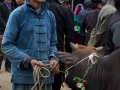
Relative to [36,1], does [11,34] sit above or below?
below

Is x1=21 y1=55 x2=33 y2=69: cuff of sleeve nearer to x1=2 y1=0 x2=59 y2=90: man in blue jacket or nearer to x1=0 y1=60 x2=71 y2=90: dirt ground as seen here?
x1=2 y1=0 x2=59 y2=90: man in blue jacket

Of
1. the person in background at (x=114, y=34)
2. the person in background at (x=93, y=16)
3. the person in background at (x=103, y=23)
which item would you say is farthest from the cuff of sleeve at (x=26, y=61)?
the person in background at (x=93, y=16)

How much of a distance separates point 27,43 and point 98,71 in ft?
3.02

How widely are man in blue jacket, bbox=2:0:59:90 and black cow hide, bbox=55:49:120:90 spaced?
11.0 inches

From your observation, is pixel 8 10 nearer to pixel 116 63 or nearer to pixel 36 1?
pixel 36 1

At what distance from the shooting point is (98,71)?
3.08m

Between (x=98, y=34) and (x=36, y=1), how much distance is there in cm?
255

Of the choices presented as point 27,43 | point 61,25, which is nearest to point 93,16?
point 61,25

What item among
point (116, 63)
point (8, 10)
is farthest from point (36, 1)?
point (8, 10)

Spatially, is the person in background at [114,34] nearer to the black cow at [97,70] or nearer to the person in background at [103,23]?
the black cow at [97,70]

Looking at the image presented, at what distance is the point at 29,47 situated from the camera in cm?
355

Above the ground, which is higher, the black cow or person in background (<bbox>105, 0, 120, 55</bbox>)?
person in background (<bbox>105, 0, 120, 55</bbox>)

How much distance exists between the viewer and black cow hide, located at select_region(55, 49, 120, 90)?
2.92 metres

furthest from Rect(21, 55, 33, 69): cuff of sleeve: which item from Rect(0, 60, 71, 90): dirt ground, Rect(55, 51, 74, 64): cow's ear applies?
Rect(0, 60, 71, 90): dirt ground
